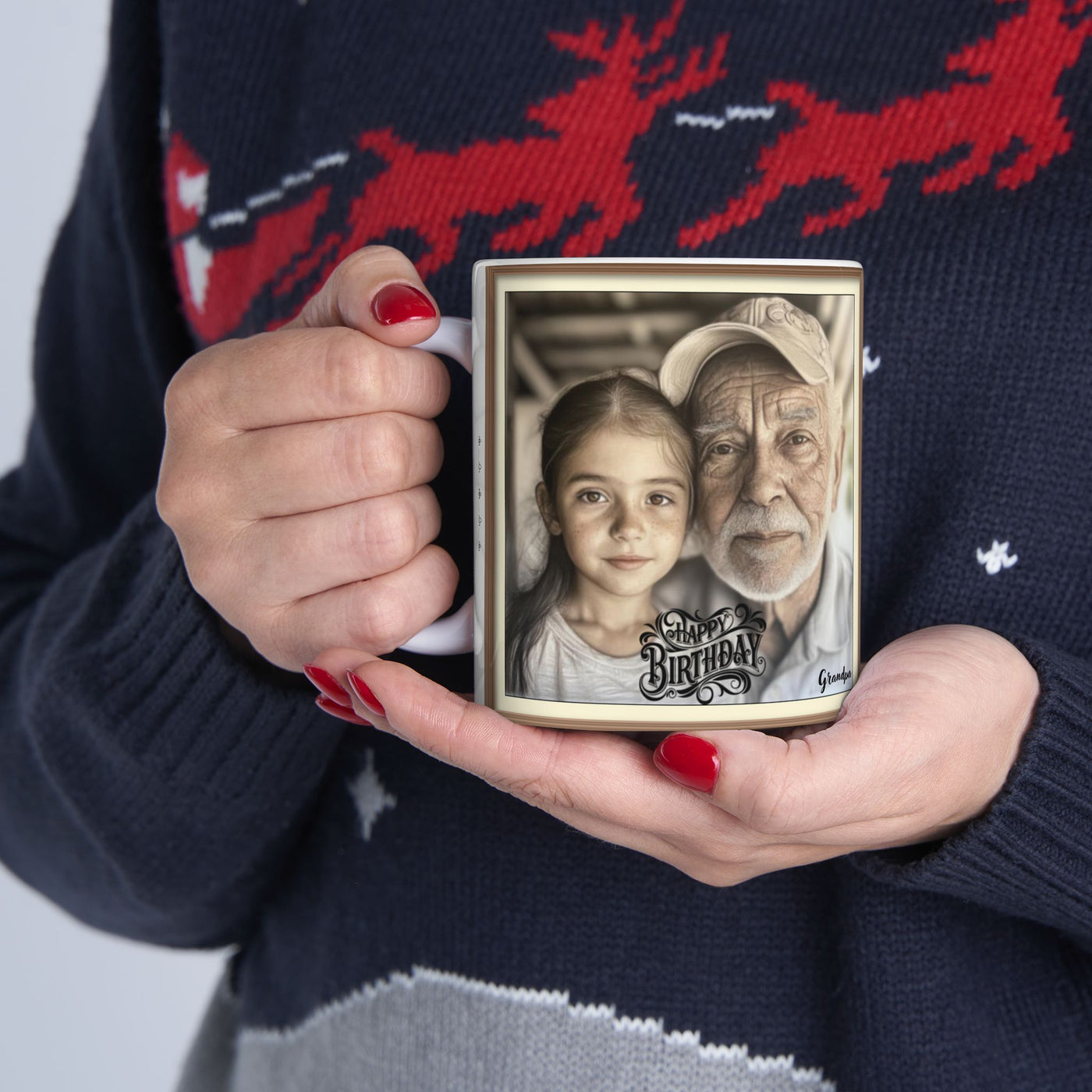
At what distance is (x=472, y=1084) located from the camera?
2.80 feet

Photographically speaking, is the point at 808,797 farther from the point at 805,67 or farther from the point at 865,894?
the point at 805,67

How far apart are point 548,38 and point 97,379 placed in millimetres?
571

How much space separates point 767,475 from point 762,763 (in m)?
0.15

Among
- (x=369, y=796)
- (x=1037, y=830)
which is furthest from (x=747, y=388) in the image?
(x=369, y=796)

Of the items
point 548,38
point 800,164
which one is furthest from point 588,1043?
point 548,38

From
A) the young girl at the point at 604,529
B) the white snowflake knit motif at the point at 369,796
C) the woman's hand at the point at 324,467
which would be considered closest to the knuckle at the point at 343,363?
the woman's hand at the point at 324,467

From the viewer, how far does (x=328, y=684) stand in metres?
0.67

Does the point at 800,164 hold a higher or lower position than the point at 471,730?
higher

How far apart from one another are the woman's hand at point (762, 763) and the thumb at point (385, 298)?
181 millimetres

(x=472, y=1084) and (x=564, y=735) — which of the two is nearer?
(x=564, y=735)

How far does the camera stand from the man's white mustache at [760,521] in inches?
23.6

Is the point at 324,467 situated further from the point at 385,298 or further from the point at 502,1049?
the point at 502,1049

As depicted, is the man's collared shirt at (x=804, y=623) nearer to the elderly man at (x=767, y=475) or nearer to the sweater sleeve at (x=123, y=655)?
the elderly man at (x=767, y=475)

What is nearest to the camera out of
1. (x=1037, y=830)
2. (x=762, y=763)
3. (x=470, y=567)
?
(x=762, y=763)
